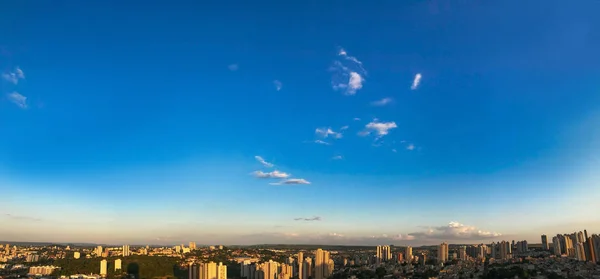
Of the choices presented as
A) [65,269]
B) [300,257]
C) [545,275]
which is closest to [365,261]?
[300,257]

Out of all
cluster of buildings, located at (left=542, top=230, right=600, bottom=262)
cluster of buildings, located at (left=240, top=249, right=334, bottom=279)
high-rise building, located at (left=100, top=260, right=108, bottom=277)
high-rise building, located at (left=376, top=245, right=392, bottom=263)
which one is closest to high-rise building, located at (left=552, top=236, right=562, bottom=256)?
cluster of buildings, located at (left=542, top=230, right=600, bottom=262)

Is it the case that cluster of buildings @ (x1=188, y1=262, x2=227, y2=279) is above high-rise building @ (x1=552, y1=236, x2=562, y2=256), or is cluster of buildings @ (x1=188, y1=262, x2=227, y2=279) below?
below

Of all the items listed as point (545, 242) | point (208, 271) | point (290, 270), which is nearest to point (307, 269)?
point (290, 270)

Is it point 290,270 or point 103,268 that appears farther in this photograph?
point 103,268

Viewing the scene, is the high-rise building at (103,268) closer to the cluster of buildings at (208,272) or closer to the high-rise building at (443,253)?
the cluster of buildings at (208,272)

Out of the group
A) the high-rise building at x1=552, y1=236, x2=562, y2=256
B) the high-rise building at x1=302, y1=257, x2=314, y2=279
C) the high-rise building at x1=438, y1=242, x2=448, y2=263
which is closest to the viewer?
the high-rise building at x1=302, y1=257, x2=314, y2=279

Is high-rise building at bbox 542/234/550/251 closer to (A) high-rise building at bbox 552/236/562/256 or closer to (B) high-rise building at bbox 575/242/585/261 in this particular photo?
(A) high-rise building at bbox 552/236/562/256

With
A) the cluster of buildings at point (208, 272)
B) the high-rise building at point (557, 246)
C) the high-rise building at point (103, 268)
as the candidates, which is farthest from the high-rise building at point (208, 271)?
the high-rise building at point (557, 246)

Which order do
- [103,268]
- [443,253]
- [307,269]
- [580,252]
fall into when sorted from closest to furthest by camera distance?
[580,252] → [307,269] → [103,268] → [443,253]

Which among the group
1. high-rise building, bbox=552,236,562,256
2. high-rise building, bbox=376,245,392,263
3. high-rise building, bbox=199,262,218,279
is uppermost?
high-rise building, bbox=552,236,562,256

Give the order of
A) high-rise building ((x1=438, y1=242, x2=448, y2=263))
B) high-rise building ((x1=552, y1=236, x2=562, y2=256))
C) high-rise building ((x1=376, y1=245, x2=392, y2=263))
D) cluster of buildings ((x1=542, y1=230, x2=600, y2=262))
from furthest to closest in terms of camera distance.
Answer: high-rise building ((x1=376, y1=245, x2=392, y2=263)), high-rise building ((x1=438, y1=242, x2=448, y2=263)), high-rise building ((x1=552, y1=236, x2=562, y2=256)), cluster of buildings ((x1=542, y1=230, x2=600, y2=262))

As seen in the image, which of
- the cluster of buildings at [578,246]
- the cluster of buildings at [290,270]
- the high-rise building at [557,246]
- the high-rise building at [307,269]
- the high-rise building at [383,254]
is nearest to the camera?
the cluster of buildings at [578,246]

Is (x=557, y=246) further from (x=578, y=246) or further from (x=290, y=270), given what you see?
(x=290, y=270)

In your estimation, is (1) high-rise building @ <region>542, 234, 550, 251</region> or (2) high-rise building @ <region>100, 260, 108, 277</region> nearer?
(2) high-rise building @ <region>100, 260, 108, 277</region>
